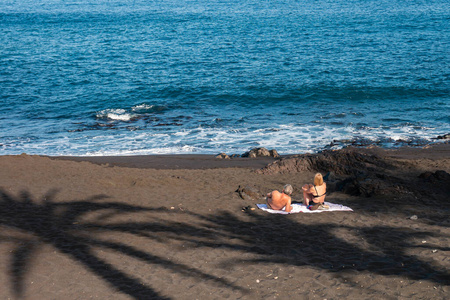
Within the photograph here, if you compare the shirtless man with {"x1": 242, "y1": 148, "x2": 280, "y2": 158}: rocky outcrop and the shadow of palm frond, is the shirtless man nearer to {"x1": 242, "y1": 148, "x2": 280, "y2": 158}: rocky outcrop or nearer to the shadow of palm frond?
the shadow of palm frond

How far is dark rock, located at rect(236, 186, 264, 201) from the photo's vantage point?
11.6 meters

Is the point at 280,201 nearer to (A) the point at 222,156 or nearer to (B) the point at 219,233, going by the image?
(B) the point at 219,233

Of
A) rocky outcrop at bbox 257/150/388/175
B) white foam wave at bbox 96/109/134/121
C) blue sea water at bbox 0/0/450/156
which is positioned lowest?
white foam wave at bbox 96/109/134/121

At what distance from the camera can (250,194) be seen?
11758 mm

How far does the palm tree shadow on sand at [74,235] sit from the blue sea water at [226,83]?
7.58m

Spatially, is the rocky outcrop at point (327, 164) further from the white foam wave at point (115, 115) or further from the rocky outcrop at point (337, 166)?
the white foam wave at point (115, 115)

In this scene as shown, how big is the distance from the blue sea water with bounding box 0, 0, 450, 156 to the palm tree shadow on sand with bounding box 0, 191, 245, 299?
7.58m

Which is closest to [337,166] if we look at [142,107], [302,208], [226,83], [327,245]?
[302,208]

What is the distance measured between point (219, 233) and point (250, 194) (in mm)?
2616

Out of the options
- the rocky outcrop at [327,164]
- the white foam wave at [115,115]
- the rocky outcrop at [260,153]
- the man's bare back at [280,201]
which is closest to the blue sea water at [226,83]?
the white foam wave at [115,115]

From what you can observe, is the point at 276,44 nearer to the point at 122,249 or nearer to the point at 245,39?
the point at 245,39

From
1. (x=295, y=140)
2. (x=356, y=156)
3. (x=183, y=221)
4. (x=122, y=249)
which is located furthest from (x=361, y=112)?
(x=122, y=249)

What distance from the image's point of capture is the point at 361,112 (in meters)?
23.4

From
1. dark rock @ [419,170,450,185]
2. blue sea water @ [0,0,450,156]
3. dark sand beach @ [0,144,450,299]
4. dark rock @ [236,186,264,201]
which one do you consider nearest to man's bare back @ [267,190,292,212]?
dark sand beach @ [0,144,450,299]
